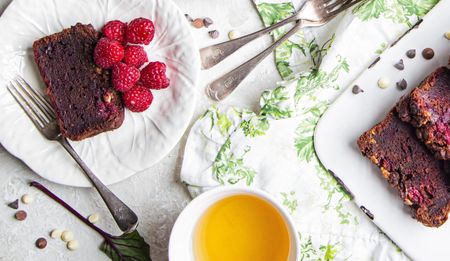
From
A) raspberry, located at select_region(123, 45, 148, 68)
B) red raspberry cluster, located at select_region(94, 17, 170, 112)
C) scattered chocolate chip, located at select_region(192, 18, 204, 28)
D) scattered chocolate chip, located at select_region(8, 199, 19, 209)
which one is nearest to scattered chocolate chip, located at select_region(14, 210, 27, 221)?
scattered chocolate chip, located at select_region(8, 199, 19, 209)

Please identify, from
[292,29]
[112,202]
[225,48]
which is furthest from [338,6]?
[112,202]

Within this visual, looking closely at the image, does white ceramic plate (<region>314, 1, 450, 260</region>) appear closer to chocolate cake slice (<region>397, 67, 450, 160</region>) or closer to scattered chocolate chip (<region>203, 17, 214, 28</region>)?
chocolate cake slice (<region>397, 67, 450, 160</region>)

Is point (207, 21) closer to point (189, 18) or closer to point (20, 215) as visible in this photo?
point (189, 18)

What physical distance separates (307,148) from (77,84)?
77 cm

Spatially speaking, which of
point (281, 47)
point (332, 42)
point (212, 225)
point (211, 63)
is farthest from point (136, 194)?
point (332, 42)

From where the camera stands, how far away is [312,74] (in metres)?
2.03

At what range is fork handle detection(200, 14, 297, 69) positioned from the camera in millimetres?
2051

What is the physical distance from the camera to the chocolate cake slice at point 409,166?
1.96 m

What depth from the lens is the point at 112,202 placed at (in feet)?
6.47

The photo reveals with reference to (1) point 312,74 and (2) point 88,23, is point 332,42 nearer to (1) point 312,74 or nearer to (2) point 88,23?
(1) point 312,74

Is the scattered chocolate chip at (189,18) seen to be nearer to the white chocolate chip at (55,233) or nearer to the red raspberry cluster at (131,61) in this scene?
the red raspberry cluster at (131,61)

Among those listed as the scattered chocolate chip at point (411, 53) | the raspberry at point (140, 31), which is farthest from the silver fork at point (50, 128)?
the scattered chocolate chip at point (411, 53)

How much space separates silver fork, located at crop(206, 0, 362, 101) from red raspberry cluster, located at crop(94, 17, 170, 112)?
200 millimetres

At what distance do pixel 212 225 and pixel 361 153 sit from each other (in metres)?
0.54
